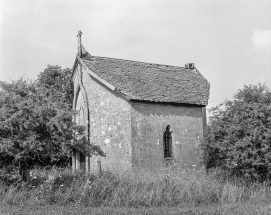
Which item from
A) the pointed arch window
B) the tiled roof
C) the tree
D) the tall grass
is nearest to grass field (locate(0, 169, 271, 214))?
the tall grass

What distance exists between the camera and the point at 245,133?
19297mm

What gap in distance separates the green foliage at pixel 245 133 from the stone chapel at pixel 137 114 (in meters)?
4.15

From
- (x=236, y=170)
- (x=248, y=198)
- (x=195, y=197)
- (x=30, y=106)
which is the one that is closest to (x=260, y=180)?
(x=236, y=170)

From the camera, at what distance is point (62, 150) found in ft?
51.1

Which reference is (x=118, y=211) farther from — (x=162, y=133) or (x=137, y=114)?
(x=162, y=133)

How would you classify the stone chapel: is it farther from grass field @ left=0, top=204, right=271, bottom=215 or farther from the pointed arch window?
grass field @ left=0, top=204, right=271, bottom=215

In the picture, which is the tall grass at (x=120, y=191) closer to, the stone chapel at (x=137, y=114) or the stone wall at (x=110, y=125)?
the stone wall at (x=110, y=125)

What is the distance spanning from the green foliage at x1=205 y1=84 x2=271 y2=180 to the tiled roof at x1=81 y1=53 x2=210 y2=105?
5.10m

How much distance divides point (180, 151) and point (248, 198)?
8.08 m

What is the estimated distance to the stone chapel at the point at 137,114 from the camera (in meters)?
23.9

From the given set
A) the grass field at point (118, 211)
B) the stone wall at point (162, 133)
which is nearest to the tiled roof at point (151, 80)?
the stone wall at point (162, 133)

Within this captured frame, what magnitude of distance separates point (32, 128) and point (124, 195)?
14.9ft

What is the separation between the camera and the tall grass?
1456 centimetres

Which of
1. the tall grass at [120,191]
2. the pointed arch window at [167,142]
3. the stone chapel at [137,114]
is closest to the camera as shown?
the tall grass at [120,191]
